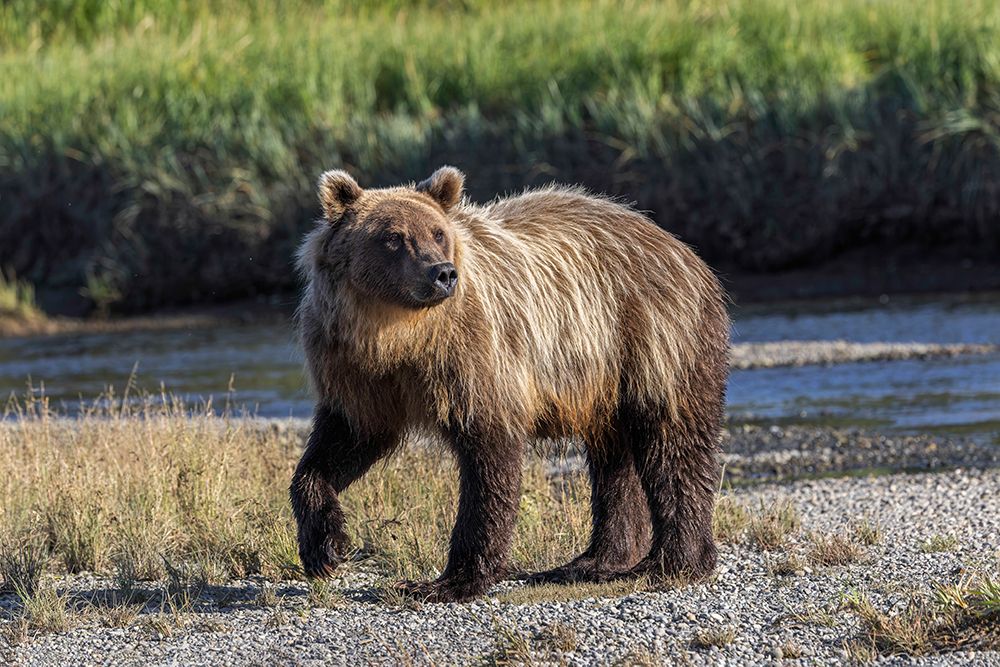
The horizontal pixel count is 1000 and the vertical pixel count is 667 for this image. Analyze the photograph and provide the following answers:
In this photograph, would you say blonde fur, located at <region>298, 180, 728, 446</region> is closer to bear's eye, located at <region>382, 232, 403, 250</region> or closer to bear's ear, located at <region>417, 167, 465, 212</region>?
bear's ear, located at <region>417, 167, 465, 212</region>

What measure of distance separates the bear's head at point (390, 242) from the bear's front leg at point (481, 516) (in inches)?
28.4

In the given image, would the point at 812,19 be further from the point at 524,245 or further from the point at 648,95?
the point at 524,245

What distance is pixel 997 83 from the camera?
1816 centimetres

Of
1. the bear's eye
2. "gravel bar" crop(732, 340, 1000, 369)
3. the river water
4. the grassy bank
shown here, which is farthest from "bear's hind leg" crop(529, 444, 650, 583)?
the grassy bank

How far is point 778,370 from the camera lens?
14977mm

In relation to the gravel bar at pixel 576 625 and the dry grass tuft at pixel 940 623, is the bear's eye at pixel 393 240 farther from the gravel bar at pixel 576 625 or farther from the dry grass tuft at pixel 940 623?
the dry grass tuft at pixel 940 623

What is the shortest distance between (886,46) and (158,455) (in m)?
14.0

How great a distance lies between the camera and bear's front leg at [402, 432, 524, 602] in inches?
262

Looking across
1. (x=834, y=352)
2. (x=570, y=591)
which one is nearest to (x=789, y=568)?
(x=570, y=591)

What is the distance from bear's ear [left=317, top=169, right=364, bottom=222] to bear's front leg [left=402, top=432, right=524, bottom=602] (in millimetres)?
1138

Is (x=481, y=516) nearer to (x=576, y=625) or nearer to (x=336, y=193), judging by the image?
(x=576, y=625)

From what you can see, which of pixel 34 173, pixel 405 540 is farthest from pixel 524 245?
pixel 34 173

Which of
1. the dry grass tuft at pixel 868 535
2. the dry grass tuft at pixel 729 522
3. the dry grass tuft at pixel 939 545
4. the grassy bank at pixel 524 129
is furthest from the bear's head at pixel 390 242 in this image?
the grassy bank at pixel 524 129

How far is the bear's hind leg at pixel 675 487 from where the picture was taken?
7.06 m
